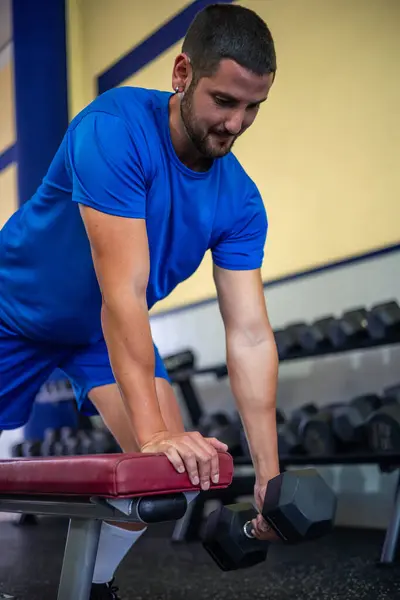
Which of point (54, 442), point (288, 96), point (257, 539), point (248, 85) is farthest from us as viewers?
point (54, 442)

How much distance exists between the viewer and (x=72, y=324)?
162cm

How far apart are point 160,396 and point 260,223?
17.6 inches

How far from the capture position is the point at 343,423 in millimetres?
2729

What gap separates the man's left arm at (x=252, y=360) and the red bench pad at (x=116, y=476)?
12.2 inches

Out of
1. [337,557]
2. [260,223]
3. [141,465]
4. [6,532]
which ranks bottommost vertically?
[6,532]

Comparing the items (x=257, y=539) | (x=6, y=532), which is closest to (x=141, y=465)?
(x=257, y=539)

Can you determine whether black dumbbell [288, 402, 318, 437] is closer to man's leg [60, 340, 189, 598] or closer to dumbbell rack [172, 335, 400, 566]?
dumbbell rack [172, 335, 400, 566]

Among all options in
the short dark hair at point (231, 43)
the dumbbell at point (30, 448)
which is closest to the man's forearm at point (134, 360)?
the short dark hair at point (231, 43)

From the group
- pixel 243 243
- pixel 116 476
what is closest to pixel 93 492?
pixel 116 476

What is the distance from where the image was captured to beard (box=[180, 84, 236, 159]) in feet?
4.40

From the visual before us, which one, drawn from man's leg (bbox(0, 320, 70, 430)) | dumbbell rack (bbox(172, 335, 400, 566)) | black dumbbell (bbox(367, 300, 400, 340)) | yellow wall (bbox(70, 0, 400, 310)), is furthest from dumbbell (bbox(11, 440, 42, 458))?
man's leg (bbox(0, 320, 70, 430))

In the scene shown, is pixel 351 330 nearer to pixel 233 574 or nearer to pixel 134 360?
pixel 233 574

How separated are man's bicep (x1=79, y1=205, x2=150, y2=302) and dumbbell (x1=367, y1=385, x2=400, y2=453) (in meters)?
1.51

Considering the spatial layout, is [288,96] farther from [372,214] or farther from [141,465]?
[141,465]
